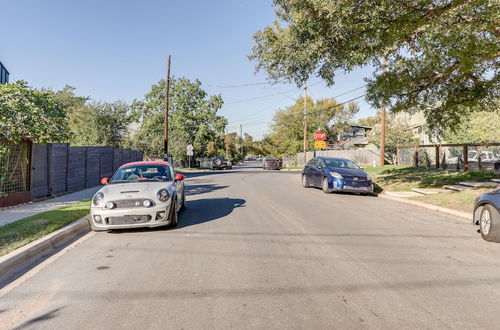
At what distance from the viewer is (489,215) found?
6.71 metres

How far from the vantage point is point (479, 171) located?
16.0 m

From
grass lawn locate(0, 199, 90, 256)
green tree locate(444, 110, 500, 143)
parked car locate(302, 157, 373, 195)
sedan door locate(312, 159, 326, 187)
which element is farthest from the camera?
green tree locate(444, 110, 500, 143)

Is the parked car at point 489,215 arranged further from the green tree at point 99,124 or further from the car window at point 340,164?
the green tree at point 99,124

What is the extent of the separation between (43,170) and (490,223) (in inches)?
516

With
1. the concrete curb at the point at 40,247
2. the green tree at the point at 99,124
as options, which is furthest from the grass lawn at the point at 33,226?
the green tree at the point at 99,124

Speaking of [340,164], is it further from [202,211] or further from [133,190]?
[133,190]

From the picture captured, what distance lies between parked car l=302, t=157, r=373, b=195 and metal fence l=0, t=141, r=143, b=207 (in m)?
10.5

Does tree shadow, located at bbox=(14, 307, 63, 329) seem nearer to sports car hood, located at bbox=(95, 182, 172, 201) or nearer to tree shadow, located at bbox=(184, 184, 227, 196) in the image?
sports car hood, located at bbox=(95, 182, 172, 201)

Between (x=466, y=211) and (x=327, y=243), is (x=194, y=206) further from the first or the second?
(x=466, y=211)

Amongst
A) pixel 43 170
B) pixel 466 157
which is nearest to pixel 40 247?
pixel 43 170

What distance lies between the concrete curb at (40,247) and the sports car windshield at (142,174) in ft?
4.09

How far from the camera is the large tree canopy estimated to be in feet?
32.1

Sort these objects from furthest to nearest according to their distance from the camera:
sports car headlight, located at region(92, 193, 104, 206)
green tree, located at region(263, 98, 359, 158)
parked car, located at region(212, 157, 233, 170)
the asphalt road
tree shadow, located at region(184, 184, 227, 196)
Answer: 1. green tree, located at region(263, 98, 359, 158)
2. parked car, located at region(212, 157, 233, 170)
3. tree shadow, located at region(184, 184, 227, 196)
4. sports car headlight, located at region(92, 193, 104, 206)
5. the asphalt road

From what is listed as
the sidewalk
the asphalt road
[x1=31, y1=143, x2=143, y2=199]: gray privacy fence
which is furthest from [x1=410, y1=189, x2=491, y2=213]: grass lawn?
[x1=31, y1=143, x2=143, y2=199]: gray privacy fence
